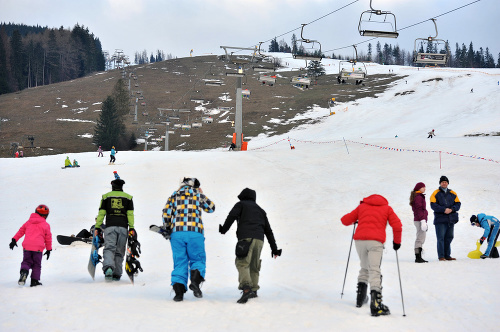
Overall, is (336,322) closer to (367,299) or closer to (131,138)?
(367,299)

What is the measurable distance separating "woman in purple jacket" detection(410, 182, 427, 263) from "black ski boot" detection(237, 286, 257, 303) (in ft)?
18.7

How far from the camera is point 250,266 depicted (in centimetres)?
858

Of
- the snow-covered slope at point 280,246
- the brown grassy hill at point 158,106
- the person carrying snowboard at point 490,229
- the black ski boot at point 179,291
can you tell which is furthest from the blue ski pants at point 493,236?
the brown grassy hill at point 158,106

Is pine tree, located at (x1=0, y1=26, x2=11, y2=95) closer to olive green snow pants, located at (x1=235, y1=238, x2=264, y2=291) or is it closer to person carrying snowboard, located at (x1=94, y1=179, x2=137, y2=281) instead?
person carrying snowboard, located at (x1=94, y1=179, x2=137, y2=281)

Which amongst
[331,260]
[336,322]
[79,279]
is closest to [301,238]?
[331,260]

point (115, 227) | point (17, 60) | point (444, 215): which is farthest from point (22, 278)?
point (17, 60)

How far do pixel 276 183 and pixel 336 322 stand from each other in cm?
2037

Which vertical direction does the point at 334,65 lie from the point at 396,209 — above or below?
above

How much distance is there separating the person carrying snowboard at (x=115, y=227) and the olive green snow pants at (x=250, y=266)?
2538 millimetres

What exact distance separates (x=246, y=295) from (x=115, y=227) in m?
3.18

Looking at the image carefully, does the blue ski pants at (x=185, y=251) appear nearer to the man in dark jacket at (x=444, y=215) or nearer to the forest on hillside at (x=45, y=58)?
the man in dark jacket at (x=444, y=215)

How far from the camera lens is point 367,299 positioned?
27.4 ft

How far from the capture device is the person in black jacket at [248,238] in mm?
8289

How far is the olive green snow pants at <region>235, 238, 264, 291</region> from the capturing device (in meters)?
8.28
